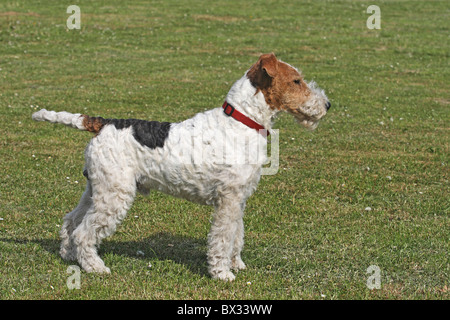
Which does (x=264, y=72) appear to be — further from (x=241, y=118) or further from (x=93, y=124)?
(x=93, y=124)

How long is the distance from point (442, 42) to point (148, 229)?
17.1 m

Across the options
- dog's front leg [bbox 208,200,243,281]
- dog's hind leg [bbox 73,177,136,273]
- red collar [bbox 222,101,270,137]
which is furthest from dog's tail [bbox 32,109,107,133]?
dog's front leg [bbox 208,200,243,281]

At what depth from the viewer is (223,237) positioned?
5.08 meters

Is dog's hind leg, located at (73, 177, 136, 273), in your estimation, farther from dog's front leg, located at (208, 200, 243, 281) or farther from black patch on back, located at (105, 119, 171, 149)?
dog's front leg, located at (208, 200, 243, 281)

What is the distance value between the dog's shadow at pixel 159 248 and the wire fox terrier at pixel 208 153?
0.60m

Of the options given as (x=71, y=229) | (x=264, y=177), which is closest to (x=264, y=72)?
(x=71, y=229)

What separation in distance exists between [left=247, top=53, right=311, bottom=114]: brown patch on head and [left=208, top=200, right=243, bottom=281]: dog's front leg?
0.95 meters

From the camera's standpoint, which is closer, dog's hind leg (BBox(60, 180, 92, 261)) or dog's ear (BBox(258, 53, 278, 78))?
dog's ear (BBox(258, 53, 278, 78))

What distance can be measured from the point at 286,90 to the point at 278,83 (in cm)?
9

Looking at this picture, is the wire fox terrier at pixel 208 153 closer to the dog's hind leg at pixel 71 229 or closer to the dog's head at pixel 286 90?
the dog's head at pixel 286 90

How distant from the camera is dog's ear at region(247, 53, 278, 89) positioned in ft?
16.3

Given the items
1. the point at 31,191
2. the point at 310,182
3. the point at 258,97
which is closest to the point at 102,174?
the point at 258,97

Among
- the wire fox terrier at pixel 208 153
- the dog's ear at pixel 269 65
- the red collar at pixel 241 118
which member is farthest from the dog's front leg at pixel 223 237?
the dog's ear at pixel 269 65

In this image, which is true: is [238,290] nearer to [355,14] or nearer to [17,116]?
[17,116]
